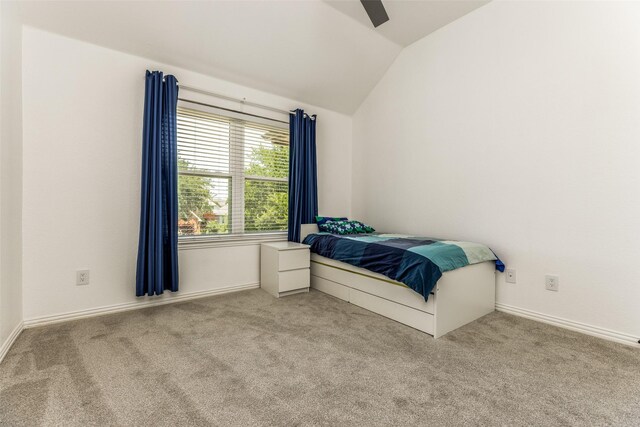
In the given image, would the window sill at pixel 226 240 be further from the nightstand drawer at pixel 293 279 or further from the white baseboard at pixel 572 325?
the white baseboard at pixel 572 325

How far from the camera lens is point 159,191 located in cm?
251

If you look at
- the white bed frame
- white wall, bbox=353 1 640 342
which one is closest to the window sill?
the white bed frame

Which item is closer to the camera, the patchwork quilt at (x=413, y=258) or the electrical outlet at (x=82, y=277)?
the patchwork quilt at (x=413, y=258)

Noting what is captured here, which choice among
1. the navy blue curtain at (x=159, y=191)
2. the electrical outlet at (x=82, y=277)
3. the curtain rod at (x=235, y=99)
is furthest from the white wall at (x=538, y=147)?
the electrical outlet at (x=82, y=277)

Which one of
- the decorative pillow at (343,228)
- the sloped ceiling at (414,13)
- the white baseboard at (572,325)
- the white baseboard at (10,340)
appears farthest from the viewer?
the decorative pillow at (343,228)

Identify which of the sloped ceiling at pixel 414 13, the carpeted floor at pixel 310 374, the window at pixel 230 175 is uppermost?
the sloped ceiling at pixel 414 13

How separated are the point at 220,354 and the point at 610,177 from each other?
2.89m

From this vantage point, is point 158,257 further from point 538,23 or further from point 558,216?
point 538,23

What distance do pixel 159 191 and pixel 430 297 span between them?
2.34 meters

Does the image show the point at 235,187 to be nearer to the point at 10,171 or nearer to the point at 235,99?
the point at 235,99

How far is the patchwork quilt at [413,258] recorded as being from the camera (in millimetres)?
2014

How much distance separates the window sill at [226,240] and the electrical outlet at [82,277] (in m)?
0.72

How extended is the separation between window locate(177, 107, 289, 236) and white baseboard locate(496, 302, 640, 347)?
2473mm

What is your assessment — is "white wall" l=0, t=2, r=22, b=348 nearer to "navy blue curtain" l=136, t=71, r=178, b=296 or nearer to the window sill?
"navy blue curtain" l=136, t=71, r=178, b=296
